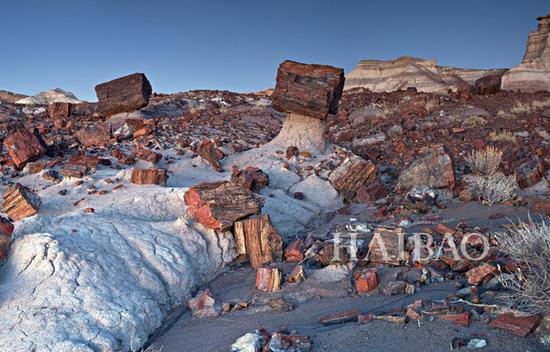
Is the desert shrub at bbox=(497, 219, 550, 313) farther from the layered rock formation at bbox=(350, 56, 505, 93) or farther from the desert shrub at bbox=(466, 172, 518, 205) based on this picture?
the layered rock formation at bbox=(350, 56, 505, 93)

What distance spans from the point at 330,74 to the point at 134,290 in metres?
6.93

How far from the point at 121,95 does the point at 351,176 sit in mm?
7665

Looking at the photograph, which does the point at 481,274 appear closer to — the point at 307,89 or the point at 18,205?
the point at 18,205

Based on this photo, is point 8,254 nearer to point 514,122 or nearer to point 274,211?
point 274,211

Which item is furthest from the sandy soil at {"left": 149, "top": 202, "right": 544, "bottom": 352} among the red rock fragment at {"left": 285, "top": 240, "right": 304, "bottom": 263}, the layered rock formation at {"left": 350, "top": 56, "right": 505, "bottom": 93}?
the layered rock formation at {"left": 350, "top": 56, "right": 505, "bottom": 93}

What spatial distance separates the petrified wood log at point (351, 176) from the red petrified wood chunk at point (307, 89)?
1.48 metres

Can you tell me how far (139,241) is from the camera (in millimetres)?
5594

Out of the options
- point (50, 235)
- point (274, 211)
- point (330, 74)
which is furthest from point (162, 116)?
point (50, 235)

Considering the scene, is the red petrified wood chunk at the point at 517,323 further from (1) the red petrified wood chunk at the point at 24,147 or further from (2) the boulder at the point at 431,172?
(1) the red petrified wood chunk at the point at 24,147

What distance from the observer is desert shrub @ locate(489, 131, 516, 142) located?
40.5 ft

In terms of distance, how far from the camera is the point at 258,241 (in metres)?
6.16

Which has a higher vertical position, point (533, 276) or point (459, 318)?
point (533, 276)

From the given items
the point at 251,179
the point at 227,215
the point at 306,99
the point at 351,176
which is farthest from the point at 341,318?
the point at 306,99

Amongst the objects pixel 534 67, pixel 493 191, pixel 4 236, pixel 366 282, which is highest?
pixel 534 67
